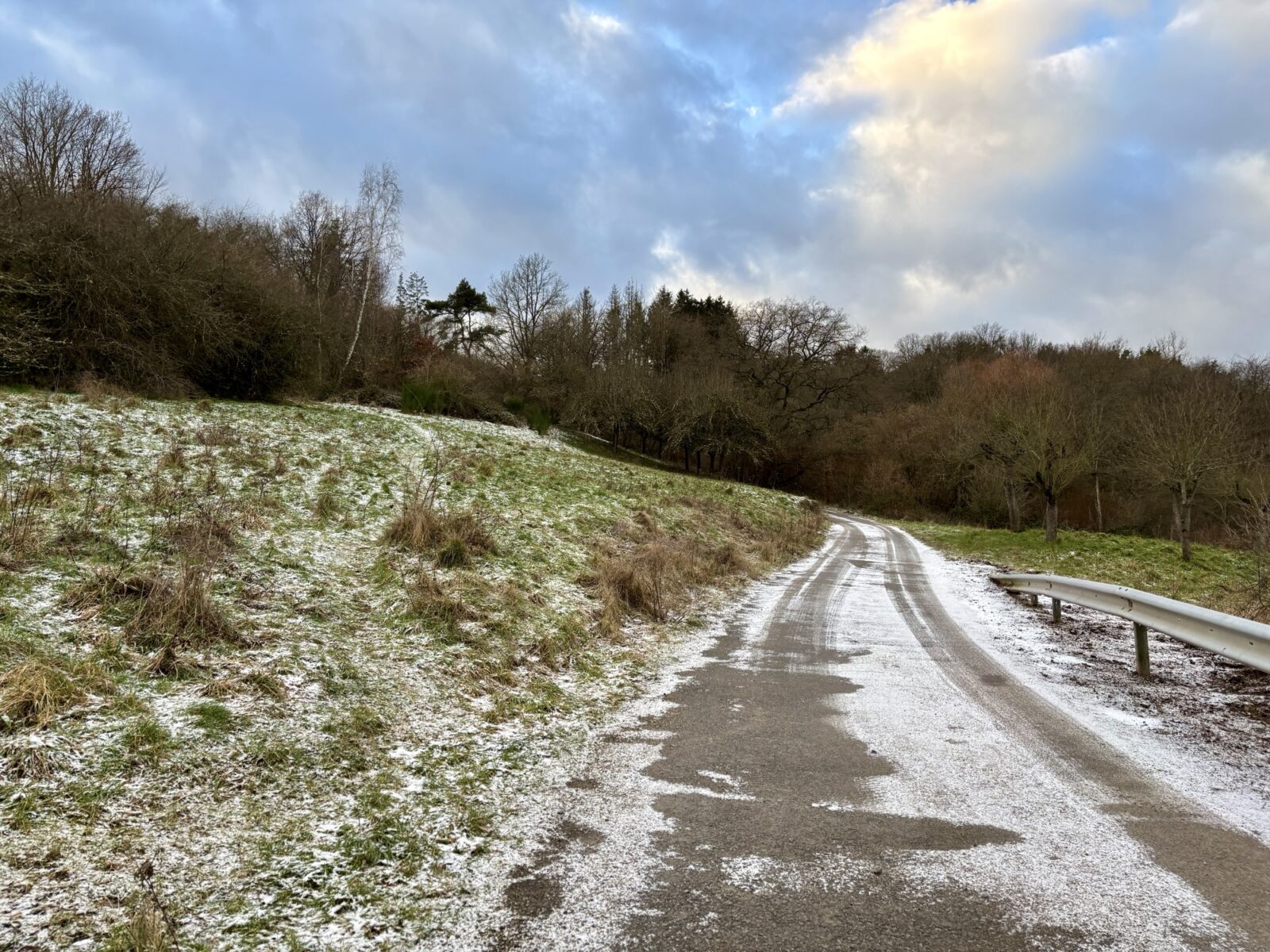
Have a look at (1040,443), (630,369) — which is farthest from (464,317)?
(1040,443)

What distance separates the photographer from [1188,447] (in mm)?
23156

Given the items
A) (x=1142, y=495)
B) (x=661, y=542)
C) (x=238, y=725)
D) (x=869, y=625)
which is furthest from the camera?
(x=1142, y=495)

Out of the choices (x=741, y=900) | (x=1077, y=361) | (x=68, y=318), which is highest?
(x=1077, y=361)

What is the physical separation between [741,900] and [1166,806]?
8.64ft

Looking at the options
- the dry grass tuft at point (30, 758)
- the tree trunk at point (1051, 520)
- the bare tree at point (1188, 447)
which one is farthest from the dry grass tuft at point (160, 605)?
the bare tree at point (1188, 447)

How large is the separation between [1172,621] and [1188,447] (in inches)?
886

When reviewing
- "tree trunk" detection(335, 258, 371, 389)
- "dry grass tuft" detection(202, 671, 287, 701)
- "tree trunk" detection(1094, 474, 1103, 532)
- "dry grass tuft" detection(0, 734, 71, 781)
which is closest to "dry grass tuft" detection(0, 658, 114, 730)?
"dry grass tuft" detection(0, 734, 71, 781)

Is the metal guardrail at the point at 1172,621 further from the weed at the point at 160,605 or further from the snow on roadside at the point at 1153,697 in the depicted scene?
the weed at the point at 160,605

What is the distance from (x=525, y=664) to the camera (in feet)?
20.2

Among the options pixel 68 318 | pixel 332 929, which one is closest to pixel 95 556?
pixel 332 929

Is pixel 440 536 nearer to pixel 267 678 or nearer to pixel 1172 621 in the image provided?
pixel 267 678

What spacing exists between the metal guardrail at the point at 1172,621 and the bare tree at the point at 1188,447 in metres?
18.6

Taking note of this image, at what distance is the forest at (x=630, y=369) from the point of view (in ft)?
57.9

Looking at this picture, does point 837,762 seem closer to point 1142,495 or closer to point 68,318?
point 68,318
